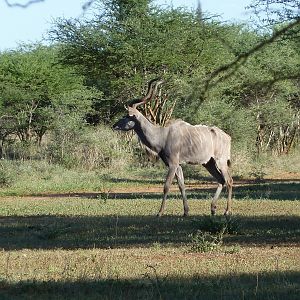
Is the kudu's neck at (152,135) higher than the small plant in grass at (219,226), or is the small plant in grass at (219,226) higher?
the kudu's neck at (152,135)

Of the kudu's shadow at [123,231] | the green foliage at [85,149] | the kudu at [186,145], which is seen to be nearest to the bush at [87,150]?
the green foliage at [85,149]

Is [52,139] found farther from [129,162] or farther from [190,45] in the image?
[190,45]

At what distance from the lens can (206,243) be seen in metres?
10.6

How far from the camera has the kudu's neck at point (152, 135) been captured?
55.8 ft

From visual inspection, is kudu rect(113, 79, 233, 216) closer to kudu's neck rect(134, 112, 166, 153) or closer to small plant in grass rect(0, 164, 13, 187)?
kudu's neck rect(134, 112, 166, 153)

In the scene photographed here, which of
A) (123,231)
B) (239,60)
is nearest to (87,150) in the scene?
(123,231)

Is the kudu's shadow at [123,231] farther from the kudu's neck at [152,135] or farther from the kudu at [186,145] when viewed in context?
the kudu's neck at [152,135]

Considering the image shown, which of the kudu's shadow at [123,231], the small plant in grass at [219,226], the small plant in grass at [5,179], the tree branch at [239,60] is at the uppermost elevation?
the tree branch at [239,60]

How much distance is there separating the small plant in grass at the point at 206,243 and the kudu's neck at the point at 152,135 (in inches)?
221

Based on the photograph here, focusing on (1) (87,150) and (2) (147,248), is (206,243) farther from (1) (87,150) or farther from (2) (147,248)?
(1) (87,150)

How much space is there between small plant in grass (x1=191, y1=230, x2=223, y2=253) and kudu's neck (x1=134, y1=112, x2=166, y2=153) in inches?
221

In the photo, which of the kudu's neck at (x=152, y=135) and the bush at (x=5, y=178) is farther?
the bush at (x=5, y=178)

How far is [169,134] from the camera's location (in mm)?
17016

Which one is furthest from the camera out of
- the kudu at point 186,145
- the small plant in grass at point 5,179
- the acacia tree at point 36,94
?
the acacia tree at point 36,94
